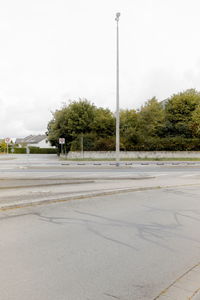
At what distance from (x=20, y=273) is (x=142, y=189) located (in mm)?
7921

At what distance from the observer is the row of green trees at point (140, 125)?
119ft

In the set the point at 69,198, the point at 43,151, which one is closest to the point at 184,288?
the point at 69,198

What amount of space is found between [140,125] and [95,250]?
33386 millimetres

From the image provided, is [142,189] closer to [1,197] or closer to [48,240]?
[1,197]

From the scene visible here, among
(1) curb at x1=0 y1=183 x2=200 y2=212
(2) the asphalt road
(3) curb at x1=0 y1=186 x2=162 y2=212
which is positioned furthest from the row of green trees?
(2) the asphalt road

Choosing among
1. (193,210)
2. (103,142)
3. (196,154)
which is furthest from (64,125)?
(193,210)

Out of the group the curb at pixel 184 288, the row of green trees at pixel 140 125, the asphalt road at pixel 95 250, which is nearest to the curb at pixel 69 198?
Answer: the asphalt road at pixel 95 250

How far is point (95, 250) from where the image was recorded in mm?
4652

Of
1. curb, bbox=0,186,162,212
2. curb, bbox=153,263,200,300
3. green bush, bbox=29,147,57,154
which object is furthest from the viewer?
green bush, bbox=29,147,57,154

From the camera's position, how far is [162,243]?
201 inches

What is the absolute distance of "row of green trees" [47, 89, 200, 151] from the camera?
36.4m

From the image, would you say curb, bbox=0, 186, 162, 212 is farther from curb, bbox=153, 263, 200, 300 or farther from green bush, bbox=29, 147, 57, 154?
green bush, bbox=29, 147, 57, 154

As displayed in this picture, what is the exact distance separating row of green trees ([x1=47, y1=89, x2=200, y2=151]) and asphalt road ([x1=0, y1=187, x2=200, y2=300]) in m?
28.6

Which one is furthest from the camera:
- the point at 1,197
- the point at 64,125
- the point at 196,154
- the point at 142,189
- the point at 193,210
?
the point at 64,125
